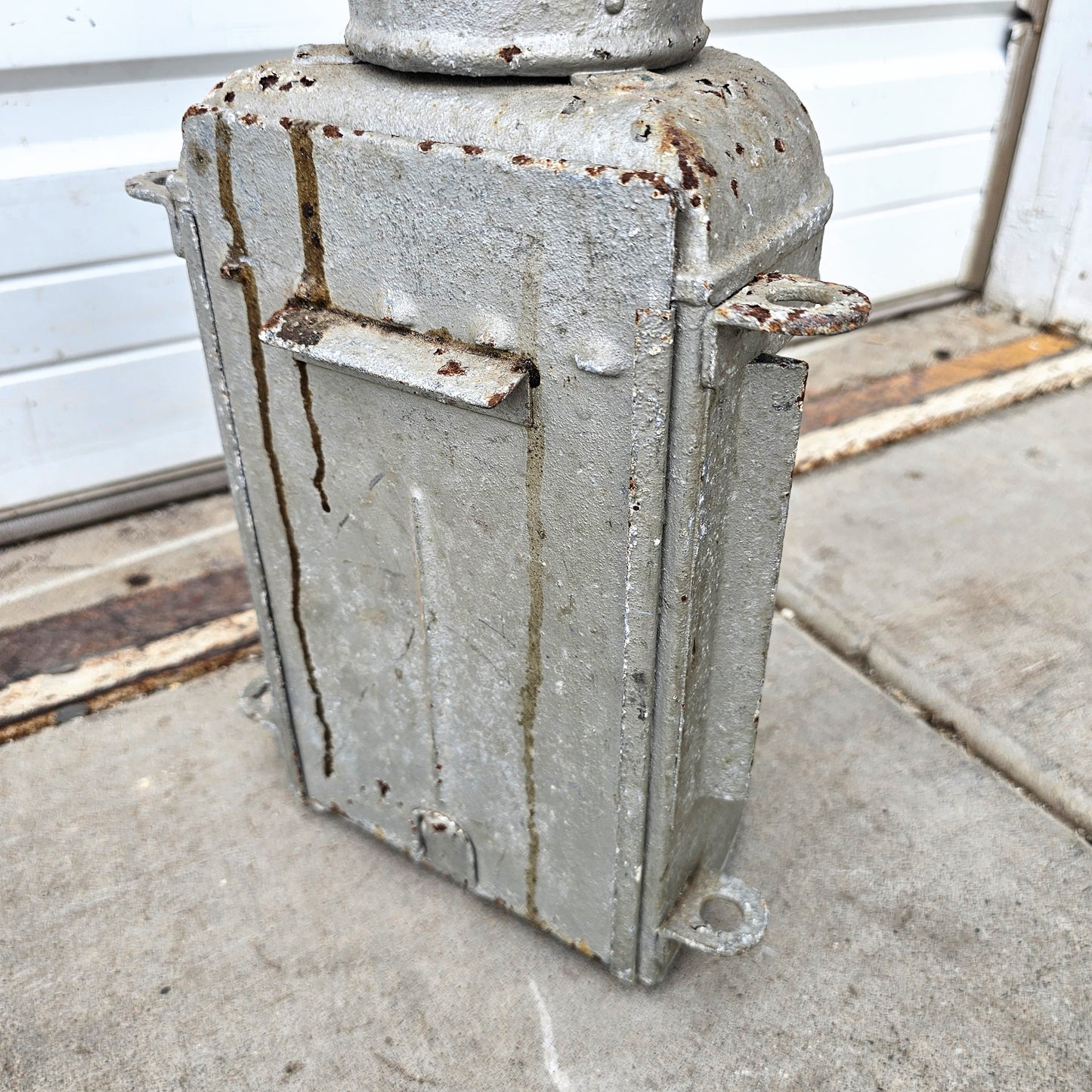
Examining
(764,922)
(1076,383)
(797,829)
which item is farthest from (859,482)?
(764,922)

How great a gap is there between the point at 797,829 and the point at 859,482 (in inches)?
48.5

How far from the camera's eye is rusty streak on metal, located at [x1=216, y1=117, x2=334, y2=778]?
45.4 inches

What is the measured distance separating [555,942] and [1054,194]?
3.00m

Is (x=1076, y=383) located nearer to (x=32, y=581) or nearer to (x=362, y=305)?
(x=362, y=305)

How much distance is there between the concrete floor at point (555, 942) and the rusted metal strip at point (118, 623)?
190 mm

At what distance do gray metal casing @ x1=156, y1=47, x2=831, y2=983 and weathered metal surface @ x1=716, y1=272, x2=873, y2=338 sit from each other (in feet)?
0.08

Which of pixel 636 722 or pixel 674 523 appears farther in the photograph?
pixel 636 722

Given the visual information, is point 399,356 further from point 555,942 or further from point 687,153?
point 555,942

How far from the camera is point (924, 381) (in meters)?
3.13

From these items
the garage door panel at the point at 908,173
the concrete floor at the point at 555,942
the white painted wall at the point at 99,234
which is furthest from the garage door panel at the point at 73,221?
the garage door panel at the point at 908,173

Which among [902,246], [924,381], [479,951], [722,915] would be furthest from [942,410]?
[479,951]

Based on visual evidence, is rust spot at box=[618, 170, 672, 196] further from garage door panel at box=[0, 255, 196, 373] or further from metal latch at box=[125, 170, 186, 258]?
garage door panel at box=[0, 255, 196, 373]

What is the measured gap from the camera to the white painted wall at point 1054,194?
3.13 m

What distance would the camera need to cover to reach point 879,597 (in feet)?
7.41
